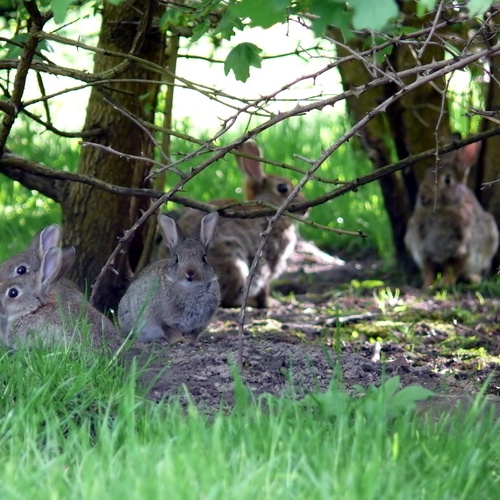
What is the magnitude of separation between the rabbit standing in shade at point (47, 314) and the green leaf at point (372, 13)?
7.75 ft

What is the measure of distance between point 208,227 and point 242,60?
6.41ft

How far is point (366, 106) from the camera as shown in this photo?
8.15m

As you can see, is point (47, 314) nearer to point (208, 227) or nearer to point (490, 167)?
point (208, 227)

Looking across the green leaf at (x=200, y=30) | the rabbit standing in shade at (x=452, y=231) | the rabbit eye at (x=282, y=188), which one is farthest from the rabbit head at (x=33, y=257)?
the rabbit standing in shade at (x=452, y=231)

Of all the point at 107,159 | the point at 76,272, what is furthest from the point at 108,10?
the point at 76,272

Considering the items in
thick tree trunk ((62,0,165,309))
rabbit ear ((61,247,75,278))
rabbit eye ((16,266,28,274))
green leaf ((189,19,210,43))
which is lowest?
rabbit eye ((16,266,28,274))

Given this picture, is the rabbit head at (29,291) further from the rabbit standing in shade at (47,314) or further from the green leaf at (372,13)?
the green leaf at (372,13)

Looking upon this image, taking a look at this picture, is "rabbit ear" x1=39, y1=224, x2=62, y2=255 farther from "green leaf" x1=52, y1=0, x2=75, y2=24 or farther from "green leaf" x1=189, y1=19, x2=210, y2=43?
"green leaf" x1=52, y1=0, x2=75, y2=24

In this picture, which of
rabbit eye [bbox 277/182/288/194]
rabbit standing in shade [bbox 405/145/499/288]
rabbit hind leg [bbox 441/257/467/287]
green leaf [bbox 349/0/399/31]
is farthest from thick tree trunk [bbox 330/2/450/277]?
green leaf [bbox 349/0/399/31]

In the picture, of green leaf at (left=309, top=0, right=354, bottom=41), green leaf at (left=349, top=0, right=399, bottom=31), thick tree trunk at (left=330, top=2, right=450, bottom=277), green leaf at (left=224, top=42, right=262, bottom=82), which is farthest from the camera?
thick tree trunk at (left=330, top=2, right=450, bottom=277)

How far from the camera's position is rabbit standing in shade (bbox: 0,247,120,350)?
15.8ft

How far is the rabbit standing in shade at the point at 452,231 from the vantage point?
8477mm

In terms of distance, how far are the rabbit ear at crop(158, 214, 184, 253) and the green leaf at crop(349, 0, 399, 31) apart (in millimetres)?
3680

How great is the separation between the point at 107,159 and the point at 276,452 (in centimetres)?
361
